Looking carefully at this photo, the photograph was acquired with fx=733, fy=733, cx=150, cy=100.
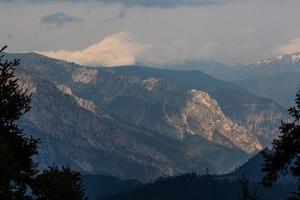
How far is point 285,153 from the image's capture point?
40125mm

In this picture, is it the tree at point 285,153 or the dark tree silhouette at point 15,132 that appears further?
the dark tree silhouette at point 15,132

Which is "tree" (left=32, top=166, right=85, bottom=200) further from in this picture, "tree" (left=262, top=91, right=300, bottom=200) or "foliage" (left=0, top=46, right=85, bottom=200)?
"tree" (left=262, top=91, right=300, bottom=200)

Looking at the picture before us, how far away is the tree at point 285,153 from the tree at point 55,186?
35.4 ft

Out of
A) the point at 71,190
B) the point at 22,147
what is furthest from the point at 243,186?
the point at 22,147

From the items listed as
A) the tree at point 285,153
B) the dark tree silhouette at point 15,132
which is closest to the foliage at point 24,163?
the dark tree silhouette at point 15,132

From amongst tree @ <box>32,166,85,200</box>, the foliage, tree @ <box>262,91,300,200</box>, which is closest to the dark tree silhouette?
the foliage

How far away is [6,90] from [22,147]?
3.41 meters

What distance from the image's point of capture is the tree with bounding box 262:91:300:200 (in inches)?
1560

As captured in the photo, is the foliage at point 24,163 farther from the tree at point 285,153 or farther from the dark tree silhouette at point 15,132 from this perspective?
the tree at point 285,153

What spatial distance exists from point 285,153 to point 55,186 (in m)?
12.7

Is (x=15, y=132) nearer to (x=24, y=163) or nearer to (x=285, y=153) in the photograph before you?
(x=24, y=163)

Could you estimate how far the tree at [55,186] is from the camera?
130ft

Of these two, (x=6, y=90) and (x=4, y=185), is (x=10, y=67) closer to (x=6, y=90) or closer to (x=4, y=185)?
(x=6, y=90)

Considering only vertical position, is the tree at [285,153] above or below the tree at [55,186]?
above
